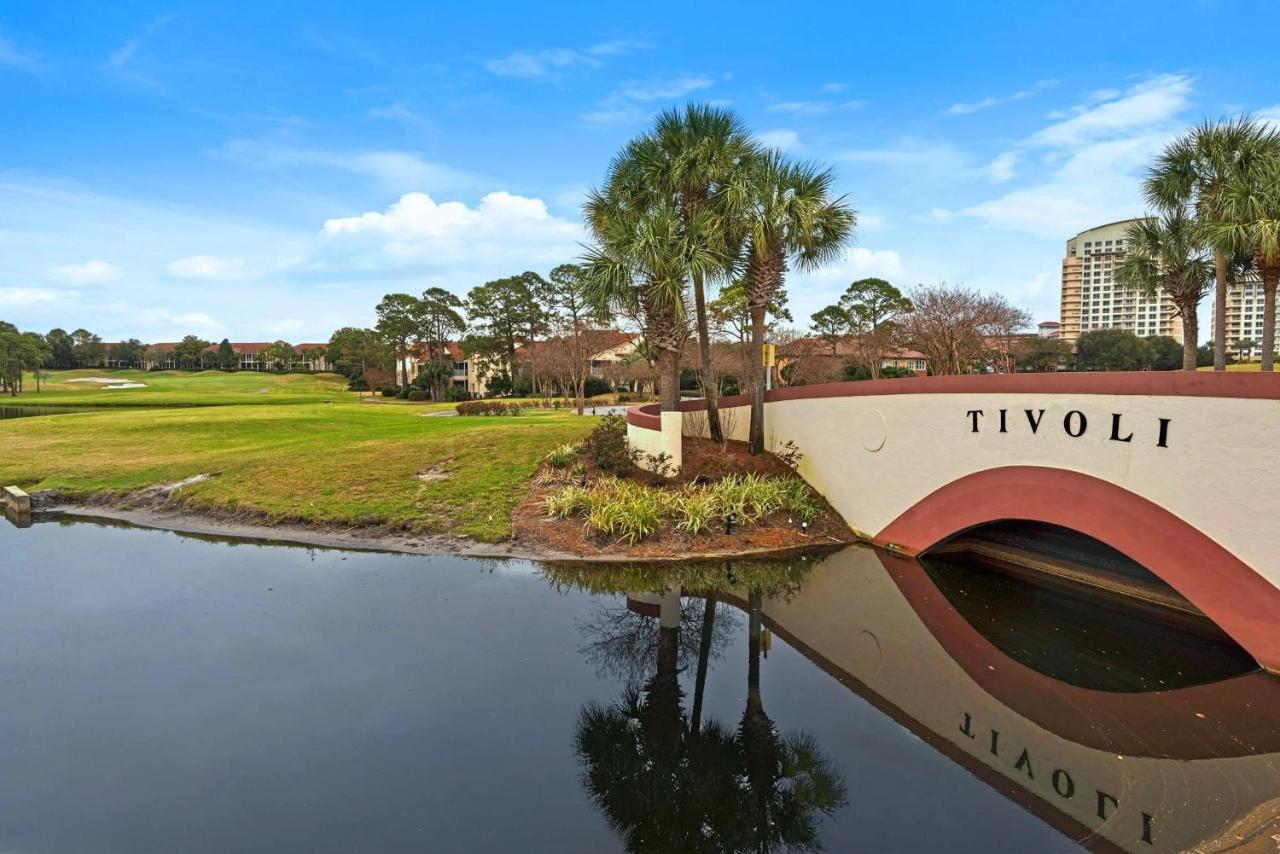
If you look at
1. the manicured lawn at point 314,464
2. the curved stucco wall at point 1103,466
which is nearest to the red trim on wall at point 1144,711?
the curved stucco wall at point 1103,466

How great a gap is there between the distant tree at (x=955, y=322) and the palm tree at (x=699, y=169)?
21.5 meters

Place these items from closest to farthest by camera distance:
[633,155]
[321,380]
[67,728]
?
[67,728] < [633,155] < [321,380]

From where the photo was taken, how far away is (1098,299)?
2766 inches

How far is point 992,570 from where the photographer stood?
13516 mm

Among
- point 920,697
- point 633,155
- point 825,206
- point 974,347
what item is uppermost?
point 633,155

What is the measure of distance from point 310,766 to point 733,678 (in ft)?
16.5

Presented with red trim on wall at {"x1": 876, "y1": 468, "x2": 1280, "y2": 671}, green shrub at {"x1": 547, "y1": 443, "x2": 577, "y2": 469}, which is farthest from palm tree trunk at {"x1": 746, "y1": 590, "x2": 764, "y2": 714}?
green shrub at {"x1": 547, "y1": 443, "x2": 577, "y2": 469}

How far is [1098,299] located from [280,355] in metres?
106

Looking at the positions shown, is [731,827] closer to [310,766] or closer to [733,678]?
[733,678]

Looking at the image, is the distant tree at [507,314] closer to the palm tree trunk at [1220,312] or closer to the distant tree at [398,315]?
the distant tree at [398,315]

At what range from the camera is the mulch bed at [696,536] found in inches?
560

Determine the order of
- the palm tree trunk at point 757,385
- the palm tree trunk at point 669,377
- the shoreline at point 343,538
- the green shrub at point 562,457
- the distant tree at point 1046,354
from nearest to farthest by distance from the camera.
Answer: the shoreline at point 343,538 → the palm tree trunk at point 757,385 → the palm tree trunk at point 669,377 → the green shrub at point 562,457 → the distant tree at point 1046,354

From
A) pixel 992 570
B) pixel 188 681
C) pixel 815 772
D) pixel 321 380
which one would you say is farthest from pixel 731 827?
pixel 321 380

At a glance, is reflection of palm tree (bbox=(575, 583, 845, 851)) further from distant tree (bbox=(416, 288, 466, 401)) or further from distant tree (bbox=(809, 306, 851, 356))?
distant tree (bbox=(416, 288, 466, 401))
